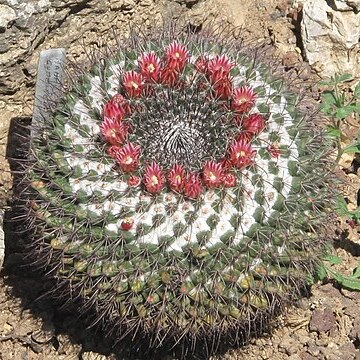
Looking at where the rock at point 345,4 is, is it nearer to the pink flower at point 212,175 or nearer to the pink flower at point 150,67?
the pink flower at point 150,67

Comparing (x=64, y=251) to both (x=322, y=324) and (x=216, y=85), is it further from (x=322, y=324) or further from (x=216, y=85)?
(x=322, y=324)

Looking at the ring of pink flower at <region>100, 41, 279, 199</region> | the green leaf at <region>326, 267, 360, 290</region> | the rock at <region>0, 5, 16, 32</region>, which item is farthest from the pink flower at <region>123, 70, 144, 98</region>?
the green leaf at <region>326, 267, 360, 290</region>

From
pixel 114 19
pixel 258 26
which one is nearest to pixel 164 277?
pixel 114 19

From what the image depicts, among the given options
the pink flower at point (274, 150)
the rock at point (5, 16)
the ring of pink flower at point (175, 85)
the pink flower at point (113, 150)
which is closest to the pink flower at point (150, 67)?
the ring of pink flower at point (175, 85)

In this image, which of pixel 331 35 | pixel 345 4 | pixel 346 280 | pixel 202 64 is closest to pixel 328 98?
pixel 331 35

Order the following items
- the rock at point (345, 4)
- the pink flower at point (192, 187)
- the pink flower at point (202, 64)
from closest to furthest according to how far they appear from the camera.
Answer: the pink flower at point (192, 187)
the pink flower at point (202, 64)
the rock at point (345, 4)
